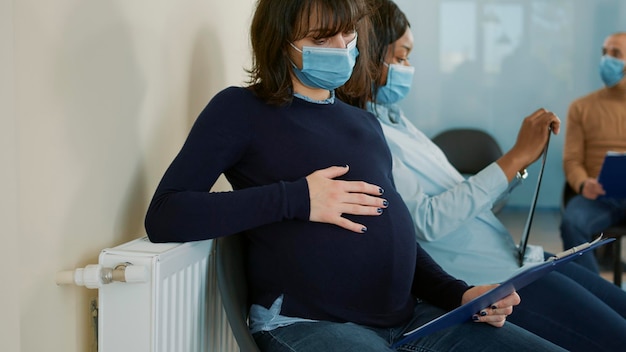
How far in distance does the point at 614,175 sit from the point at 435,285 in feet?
6.18

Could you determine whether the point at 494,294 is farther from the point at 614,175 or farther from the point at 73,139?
the point at 614,175

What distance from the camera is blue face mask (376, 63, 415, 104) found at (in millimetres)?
2002

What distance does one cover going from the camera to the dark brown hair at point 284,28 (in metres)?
1.42

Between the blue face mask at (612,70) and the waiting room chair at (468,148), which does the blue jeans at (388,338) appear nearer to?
the blue face mask at (612,70)

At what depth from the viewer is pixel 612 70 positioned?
378cm

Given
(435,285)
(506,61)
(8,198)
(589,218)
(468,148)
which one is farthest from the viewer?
(506,61)

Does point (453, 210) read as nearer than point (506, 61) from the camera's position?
Yes

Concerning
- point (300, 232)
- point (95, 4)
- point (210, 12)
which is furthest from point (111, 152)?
point (210, 12)

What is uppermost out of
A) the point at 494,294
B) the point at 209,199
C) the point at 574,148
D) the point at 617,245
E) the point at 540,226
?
the point at 209,199

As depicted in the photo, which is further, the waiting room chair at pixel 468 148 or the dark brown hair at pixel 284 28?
the waiting room chair at pixel 468 148

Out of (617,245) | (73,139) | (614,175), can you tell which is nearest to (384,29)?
(73,139)

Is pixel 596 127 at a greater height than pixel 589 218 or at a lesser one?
greater

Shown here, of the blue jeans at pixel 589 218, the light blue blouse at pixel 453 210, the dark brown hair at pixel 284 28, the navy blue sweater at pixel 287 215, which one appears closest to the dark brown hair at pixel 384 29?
the light blue blouse at pixel 453 210

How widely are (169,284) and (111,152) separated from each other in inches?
10.5
